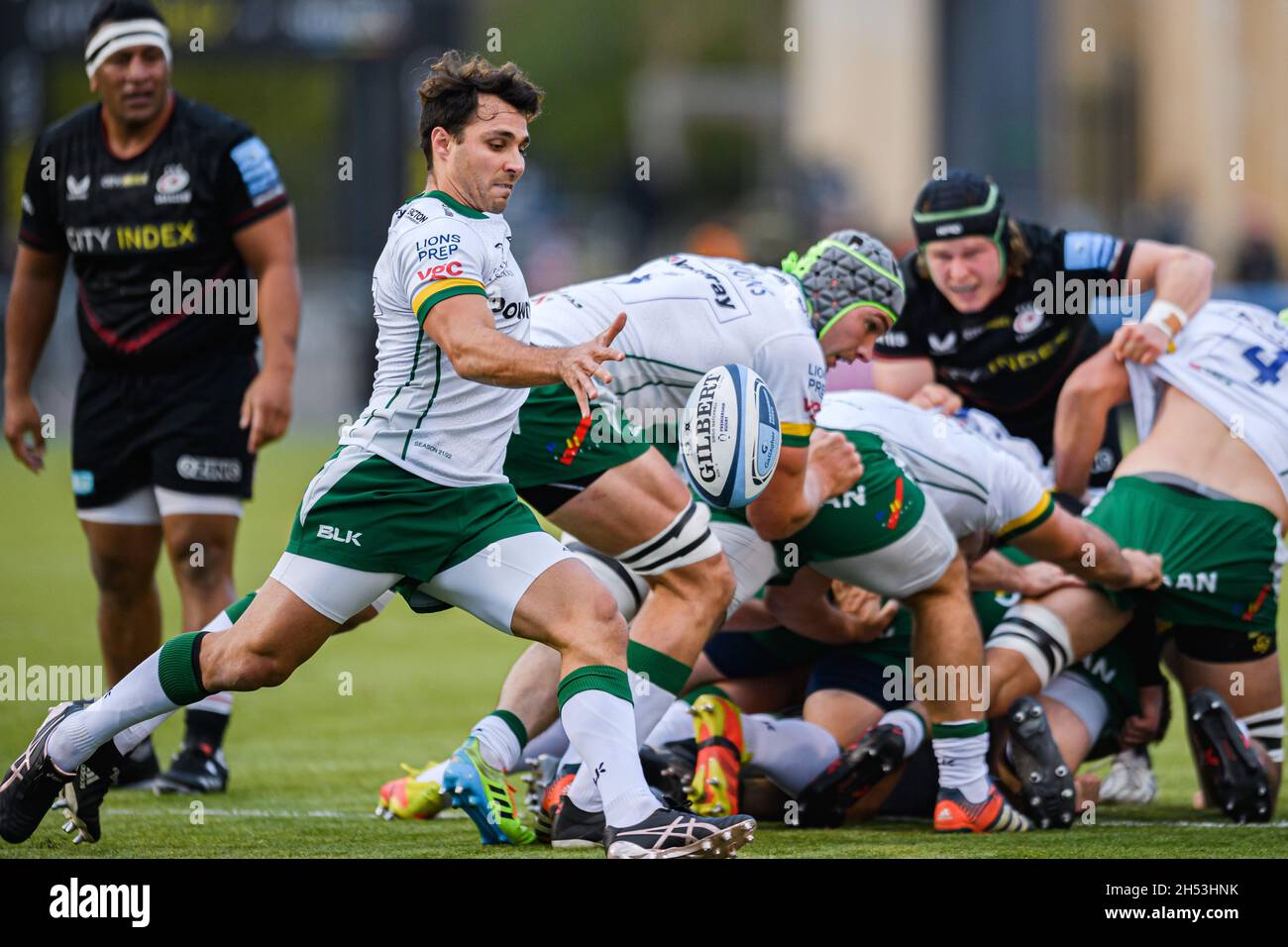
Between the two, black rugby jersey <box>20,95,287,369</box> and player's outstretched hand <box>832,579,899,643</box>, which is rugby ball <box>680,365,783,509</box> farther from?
black rugby jersey <box>20,95,287,369</box>

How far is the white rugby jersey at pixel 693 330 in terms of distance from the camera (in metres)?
6.20

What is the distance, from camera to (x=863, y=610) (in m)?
7.02

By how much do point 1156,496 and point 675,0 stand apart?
64300 mm

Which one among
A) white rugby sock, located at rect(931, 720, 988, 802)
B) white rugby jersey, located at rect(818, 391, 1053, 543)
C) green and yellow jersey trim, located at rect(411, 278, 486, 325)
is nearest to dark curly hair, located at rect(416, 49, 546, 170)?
green and yellow jersey trim, located at rect(411, 278, 486, 325)

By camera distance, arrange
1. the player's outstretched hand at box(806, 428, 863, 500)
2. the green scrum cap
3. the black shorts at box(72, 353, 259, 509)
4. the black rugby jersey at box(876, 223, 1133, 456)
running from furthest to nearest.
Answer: the black rugby jersey at box(876, 223, 1133, 456), the black shorts at box(72, 353, 259, 509), the green scrum cap, the player's outstretched hand at box(806, 428, 863, 500)

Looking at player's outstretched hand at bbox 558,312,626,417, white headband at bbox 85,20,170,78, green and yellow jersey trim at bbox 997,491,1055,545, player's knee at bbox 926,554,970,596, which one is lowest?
player's knee at bbox 926,554,970,596

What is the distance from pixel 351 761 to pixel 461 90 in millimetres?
3512

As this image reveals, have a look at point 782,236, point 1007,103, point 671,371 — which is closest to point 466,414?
point 671,371

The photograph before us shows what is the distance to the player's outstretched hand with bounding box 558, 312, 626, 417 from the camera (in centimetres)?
484

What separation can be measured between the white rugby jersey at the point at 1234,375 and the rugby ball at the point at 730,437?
226 centimetres

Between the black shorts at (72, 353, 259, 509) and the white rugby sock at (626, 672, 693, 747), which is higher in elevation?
the black shorts at (72, 353, 259, 509)

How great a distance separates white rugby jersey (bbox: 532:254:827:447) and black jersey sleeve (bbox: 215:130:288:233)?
1.35m

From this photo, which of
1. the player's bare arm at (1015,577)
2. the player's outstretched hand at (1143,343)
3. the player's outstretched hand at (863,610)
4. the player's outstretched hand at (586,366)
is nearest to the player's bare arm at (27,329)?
the player's outstretched hand at (863,610)

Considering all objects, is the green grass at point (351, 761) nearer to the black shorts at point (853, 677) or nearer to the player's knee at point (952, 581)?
the black shorts at point (853, 677)
